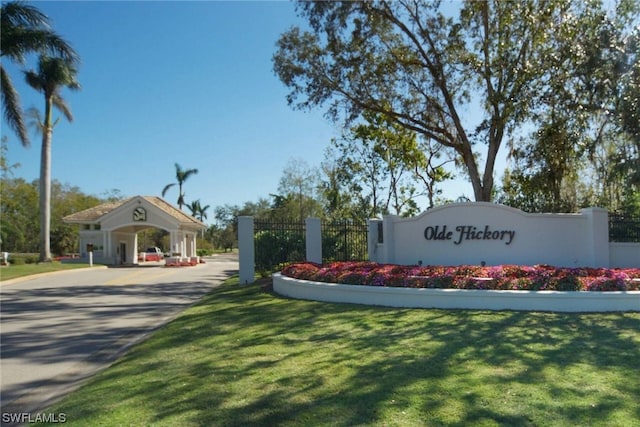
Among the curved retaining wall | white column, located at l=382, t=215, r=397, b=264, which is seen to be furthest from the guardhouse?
the curved retaining wall

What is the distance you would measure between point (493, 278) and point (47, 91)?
3276 cm

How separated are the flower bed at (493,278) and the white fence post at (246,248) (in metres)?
5.08

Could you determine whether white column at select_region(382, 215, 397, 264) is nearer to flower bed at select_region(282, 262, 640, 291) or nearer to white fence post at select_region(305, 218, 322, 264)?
white fence post at select_region(305, 218, 322, 264)

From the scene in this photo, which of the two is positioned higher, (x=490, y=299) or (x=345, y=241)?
(x=345, y=241)

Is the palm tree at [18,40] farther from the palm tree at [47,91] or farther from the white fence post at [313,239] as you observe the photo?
the white fence post at [313,239]

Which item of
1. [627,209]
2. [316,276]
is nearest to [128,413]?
[316,276]

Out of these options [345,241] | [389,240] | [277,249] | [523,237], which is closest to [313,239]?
[345,241]

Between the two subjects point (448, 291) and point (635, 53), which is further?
point (635, 53)

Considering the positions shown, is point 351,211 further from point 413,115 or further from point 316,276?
point 316,276

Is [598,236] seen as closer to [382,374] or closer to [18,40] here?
[382,374]

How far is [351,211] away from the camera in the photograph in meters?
30.9

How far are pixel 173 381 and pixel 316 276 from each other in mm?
6439

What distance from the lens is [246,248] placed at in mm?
16359

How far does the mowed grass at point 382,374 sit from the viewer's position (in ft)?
14.6
